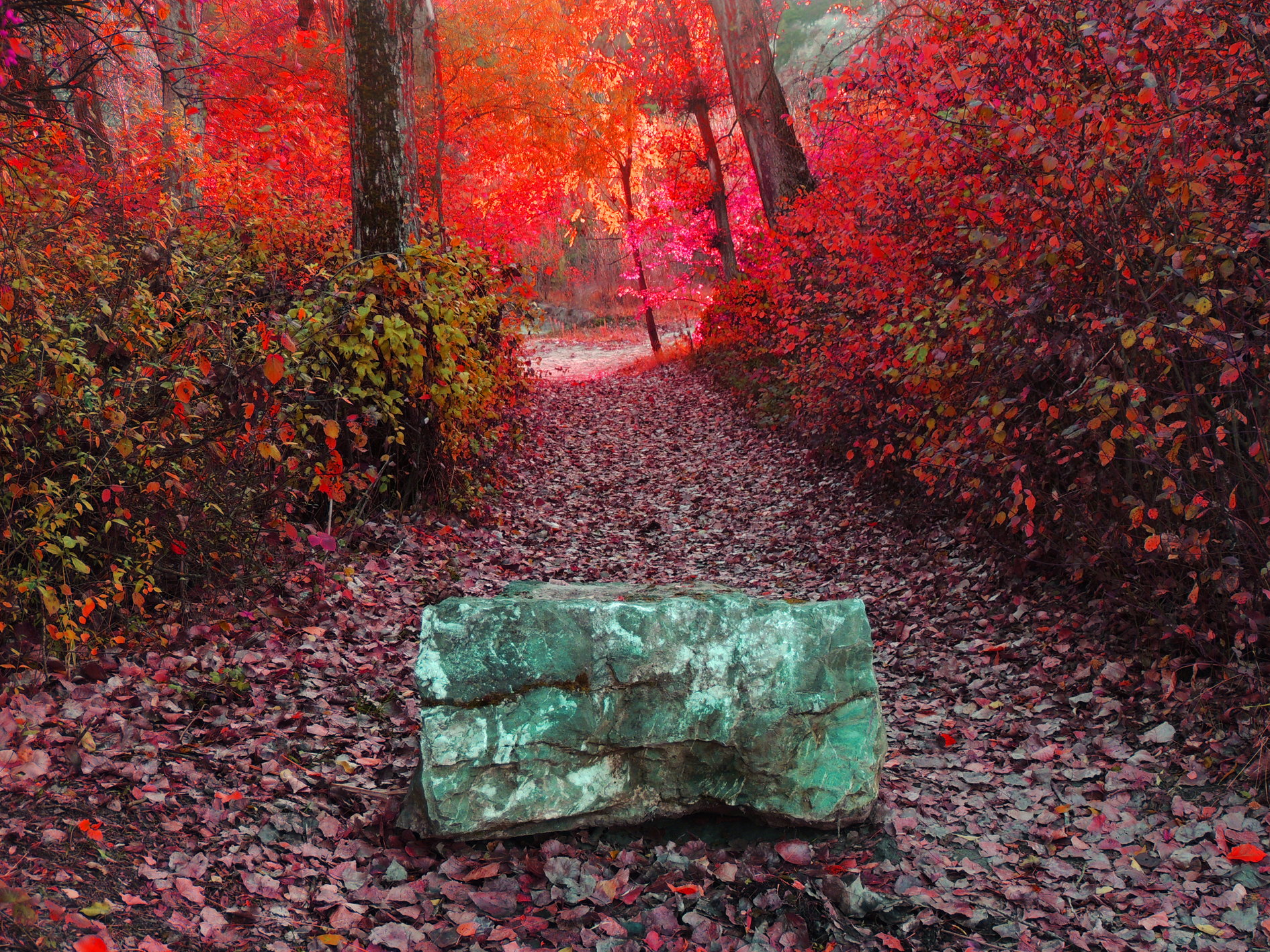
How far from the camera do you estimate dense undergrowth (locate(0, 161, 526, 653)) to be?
12.8ft

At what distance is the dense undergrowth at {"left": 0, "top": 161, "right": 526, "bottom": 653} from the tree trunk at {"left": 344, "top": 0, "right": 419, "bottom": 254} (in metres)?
0.57

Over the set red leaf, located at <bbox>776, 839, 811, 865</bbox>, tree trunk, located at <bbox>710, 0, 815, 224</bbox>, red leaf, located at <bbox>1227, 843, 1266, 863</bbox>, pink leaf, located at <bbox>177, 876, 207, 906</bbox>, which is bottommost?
red leaf, located at <bbox>1227, 843, 1266, 863</bbox>

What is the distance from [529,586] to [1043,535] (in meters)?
3.42

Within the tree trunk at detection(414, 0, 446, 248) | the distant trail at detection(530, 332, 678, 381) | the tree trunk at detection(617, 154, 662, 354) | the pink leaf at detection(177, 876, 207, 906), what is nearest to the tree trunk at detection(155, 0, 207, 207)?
the tree trunk at detection(414, 0, 446, 248)

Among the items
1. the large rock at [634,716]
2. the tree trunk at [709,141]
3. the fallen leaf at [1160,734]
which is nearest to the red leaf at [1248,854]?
the fallen leaf at [1160,734]

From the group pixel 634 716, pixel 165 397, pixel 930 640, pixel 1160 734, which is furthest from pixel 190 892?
pixel 930 640

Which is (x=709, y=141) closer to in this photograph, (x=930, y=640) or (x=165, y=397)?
(x=930, y=640)

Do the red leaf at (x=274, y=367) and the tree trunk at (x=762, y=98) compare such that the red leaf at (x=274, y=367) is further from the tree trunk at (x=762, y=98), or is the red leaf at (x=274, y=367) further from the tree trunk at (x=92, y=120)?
the tree trunk at (x=762, y=98)

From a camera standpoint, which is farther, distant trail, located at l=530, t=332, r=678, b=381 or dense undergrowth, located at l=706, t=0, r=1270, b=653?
distant trail, located at l=530, t=332, r=678, b=381

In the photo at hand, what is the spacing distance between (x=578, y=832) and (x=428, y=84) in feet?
45.2

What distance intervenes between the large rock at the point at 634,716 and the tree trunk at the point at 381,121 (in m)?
4.78

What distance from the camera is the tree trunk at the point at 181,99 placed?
9.08m

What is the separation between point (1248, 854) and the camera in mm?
3377

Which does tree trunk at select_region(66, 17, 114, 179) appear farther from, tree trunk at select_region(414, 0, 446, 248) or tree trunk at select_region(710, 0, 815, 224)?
tree trunk at select_region(710, 0, 815, 224)
